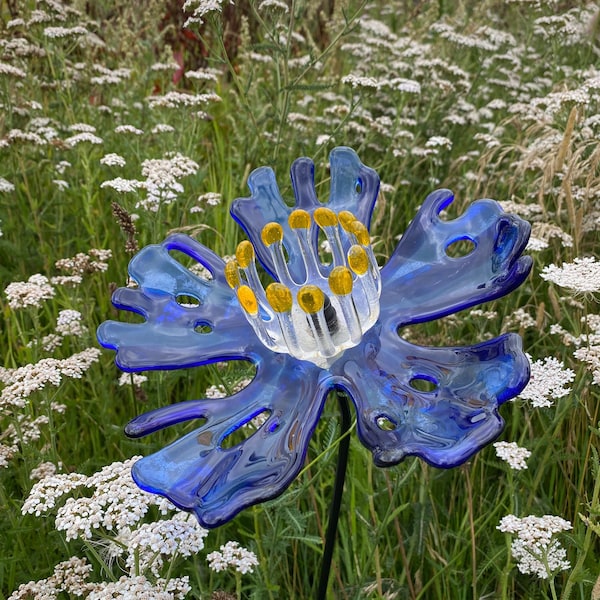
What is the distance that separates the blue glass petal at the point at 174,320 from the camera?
2.54 feet

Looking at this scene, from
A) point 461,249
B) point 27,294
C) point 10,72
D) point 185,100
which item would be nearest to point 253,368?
point 27,294

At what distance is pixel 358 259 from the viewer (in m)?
0.72

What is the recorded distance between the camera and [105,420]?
4.39 feet

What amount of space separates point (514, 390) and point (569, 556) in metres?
0.71

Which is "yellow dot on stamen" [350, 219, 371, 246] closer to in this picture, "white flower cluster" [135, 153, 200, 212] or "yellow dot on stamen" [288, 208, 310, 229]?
"yellow dot on stamen" [288, 208, 310, 229]

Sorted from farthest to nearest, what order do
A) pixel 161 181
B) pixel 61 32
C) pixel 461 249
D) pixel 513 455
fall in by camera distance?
1. pixel 61 32
2. pixel 461 249
3. pixel 161 181
4. pixel 513 455

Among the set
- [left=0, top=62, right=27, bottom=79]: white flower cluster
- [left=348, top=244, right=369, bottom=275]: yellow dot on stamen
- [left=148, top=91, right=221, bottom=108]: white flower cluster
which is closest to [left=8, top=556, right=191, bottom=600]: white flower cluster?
[left=348, top=244, right=369, bottom=275]: yellow dot on stamen

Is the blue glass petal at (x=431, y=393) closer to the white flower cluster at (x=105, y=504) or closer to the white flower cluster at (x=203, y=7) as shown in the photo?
the white flower cluster at (x=105, y=504)

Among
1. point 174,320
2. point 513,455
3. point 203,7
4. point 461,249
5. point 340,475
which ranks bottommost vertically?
point 461,249

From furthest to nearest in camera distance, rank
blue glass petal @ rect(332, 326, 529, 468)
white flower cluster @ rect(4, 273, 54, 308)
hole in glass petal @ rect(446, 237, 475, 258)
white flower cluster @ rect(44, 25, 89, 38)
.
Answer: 1. white flower cluster @ rect(44, 25, 89, 38)
2. hole in glass petal @ rect(446, 237, 475, 258)
3. white flower cluster @ rect(4, 273, 54, 308)
4. blue glass petal @ rect(332, 326, 529, 468)

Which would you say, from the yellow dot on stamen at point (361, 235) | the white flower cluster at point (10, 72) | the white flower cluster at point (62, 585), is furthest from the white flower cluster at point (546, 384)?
the white flower cluster at point (10, 72)

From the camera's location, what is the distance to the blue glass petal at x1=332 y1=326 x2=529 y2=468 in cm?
58

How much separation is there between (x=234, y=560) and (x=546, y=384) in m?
0.48

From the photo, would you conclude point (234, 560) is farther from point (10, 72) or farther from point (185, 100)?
point (10, 72)
